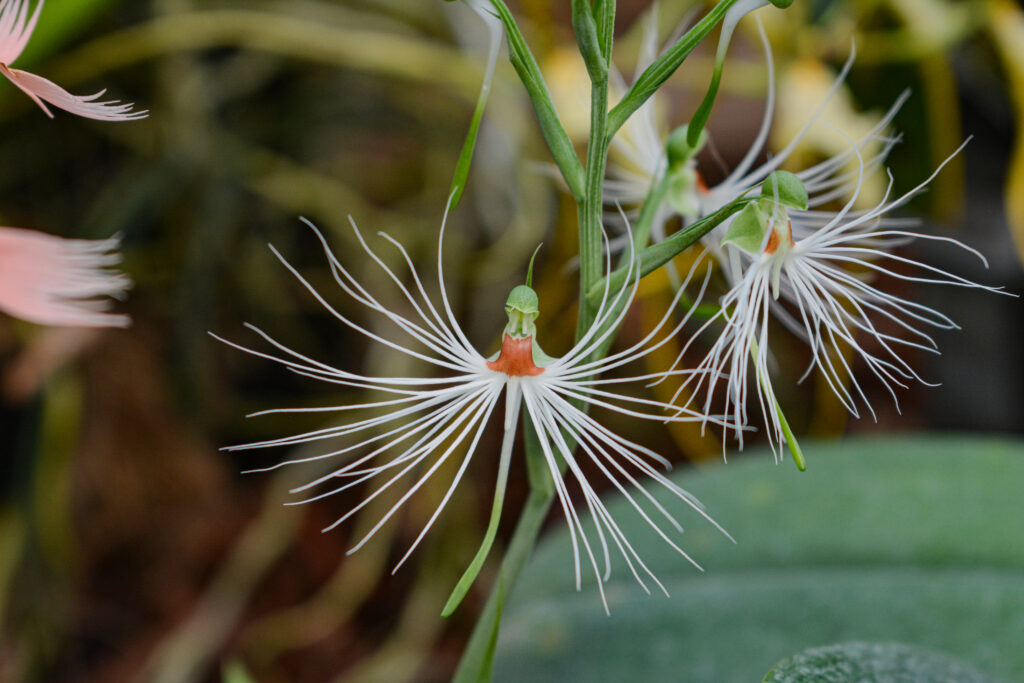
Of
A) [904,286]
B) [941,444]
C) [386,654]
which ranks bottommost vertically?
[386,654]

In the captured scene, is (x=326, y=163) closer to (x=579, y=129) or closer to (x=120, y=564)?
(x=579, y=129)

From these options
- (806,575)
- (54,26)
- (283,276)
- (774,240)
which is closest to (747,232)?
(774,240)

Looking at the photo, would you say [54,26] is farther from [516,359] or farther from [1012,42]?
[1012,42]

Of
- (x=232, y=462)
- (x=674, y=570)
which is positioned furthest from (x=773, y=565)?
(x=232, y=462)

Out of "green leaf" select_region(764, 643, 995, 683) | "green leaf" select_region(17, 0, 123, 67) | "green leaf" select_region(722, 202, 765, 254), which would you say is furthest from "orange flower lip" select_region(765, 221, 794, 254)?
"green leaf" select_region(17, 0, 123, 67)

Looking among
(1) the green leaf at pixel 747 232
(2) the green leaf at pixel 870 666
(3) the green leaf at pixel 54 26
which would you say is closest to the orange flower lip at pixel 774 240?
(1) the green leaf at pixel 747 232

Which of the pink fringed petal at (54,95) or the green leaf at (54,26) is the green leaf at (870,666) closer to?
the pink fringed petal at (54,95)

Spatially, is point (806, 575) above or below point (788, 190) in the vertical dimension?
below
